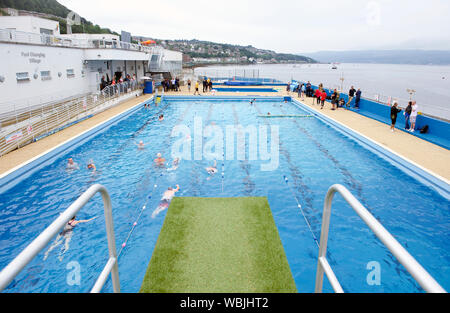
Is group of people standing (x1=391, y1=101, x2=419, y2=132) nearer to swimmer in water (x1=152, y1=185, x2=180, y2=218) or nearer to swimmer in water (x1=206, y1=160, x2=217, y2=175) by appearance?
swimmer in water (x1=206, y1=160, x2=217, y2=175)

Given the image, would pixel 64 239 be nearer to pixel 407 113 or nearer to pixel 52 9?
pixel 407 113

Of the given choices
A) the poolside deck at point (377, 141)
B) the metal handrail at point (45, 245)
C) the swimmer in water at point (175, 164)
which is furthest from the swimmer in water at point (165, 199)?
the metal handrail at point (45, 245)

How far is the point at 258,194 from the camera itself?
28.7 ft

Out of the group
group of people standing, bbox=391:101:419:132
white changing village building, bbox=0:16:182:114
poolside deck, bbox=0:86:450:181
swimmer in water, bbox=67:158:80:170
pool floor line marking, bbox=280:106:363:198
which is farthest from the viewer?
white changing village building, bbox=0:16:182:114

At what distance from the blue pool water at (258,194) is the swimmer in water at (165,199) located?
0.20m

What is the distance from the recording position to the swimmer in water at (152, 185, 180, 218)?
306 inches

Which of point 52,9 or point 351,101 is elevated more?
point 52,9

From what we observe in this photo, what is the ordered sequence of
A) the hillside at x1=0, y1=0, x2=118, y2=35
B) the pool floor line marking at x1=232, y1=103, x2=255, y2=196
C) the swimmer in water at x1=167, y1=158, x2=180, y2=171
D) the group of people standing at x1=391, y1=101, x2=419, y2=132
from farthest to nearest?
the hillside at x1=0, y1=0, x2=118, y2=35 → the group of people standing at x1=391, y1=101, x2=419, y2=132 → the swimmer in water at x1=167, y1=158, x2=180, y2=171 → the pool floor line marking at x1=232, y1=103, x2=255, y2=196

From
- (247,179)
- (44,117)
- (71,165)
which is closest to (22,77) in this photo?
(44,117)

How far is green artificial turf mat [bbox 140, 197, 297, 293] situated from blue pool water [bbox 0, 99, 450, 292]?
32 cm

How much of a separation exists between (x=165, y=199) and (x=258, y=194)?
8.68ft

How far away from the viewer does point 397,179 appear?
957cm

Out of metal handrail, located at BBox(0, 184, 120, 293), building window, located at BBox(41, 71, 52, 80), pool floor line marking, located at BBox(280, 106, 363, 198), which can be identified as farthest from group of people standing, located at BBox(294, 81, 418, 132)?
building window, located at BBox(41, 71, 52, 80)
